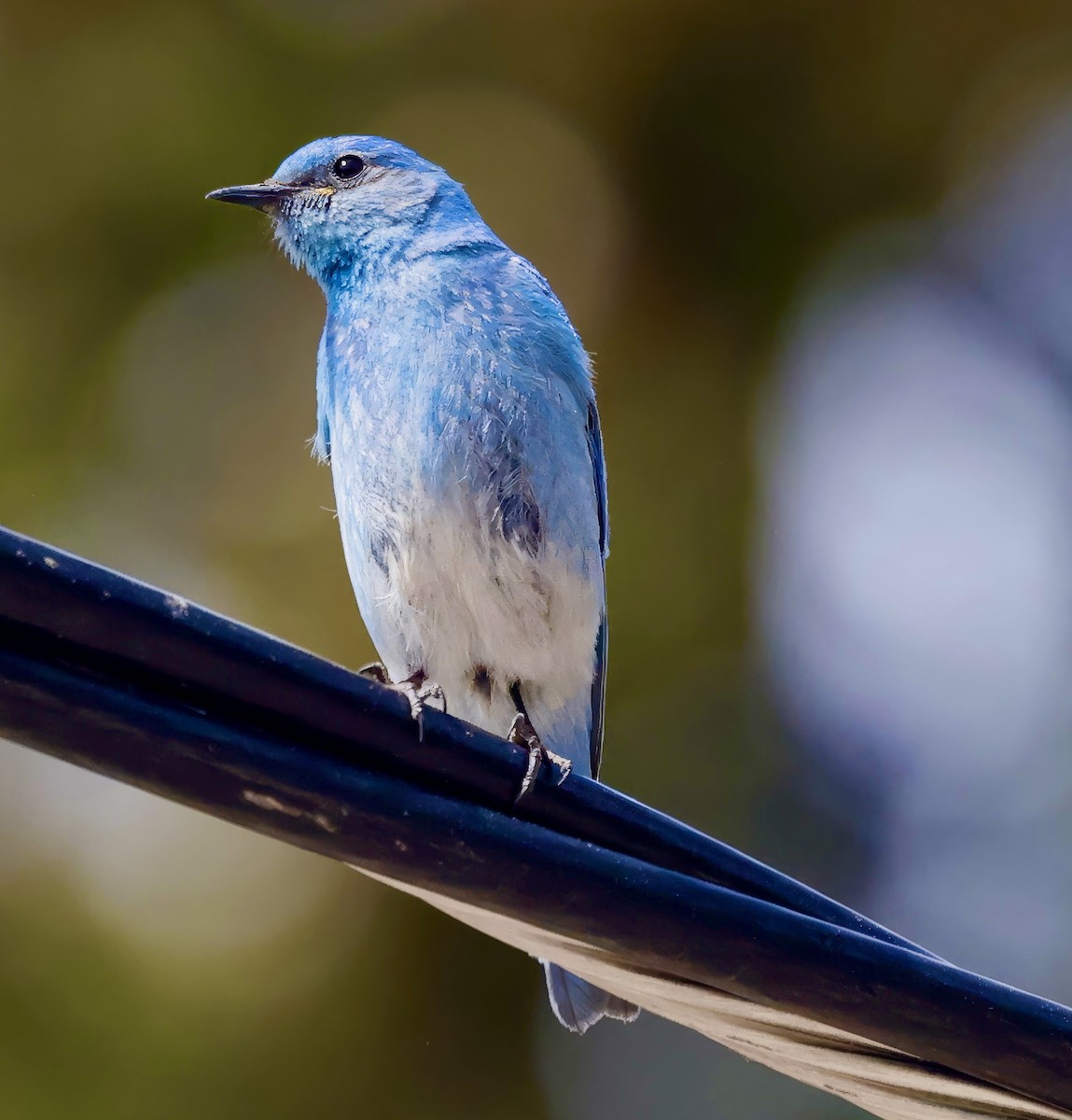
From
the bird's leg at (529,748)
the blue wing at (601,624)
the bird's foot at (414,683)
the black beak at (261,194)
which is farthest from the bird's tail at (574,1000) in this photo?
→ the black beak at (261,194)

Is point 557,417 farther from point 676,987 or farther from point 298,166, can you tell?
point 676,987

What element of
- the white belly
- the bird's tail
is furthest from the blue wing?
the bird's tail

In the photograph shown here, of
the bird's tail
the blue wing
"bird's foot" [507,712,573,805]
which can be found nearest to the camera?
"bird's foot" [507,712,573,805]

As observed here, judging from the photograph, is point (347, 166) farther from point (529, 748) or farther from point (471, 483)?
point (529, 748)

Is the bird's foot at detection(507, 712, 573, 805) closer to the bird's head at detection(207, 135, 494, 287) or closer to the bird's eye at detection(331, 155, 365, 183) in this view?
the bird's head at detection(207, 135, 494, 287)

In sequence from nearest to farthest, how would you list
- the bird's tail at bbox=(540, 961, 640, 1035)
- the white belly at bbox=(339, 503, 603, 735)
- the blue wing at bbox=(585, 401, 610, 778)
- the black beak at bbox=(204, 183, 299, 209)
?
the bird's tail at bbox=(540, 961, 640, 1035)
the white belly at bbox=(339, 503, 603, 735)
the blue wing at bbox=(585, 401, 610, 778)
the black beak at bbox=(204, 183, 299, 209)

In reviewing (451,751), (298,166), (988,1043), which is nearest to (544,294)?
(298,166)
